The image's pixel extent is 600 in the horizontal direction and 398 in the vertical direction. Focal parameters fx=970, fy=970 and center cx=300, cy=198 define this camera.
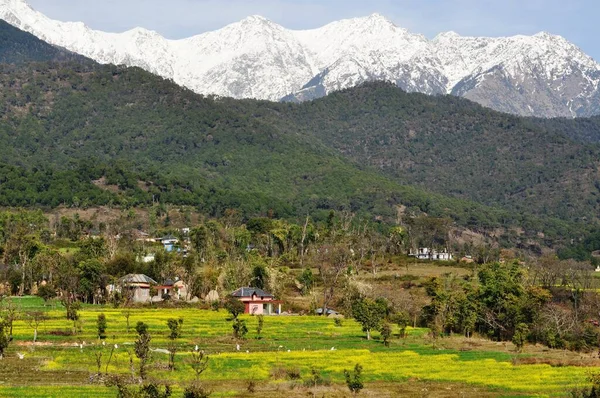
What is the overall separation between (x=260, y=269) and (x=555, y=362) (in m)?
58.7

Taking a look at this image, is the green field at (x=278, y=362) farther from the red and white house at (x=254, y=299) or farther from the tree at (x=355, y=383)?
the red and white house at (x=254, y=299)

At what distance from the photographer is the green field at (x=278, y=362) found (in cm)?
6112

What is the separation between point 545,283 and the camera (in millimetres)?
134875

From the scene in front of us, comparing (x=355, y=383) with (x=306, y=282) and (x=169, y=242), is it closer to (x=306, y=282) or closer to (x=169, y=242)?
(x=306, y=282)

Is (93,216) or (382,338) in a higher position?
(93,216)

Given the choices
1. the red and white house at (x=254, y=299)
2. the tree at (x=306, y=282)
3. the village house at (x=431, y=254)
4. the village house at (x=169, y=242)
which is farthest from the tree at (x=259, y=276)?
the village house at (x=431, y=254)

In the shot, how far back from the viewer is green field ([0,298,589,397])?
61125 mm

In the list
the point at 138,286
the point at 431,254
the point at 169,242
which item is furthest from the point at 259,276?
the point at 431,254

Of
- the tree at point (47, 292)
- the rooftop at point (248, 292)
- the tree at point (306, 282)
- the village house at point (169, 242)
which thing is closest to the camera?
the tree at point (47, 292)

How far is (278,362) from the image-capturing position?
71.3 m

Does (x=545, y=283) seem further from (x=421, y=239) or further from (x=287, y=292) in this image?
(x=421, y=239)

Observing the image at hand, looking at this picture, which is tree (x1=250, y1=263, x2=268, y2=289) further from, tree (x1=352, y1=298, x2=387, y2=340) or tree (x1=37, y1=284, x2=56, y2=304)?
tree (x1=352, y1=298, x2=387, y2=340)

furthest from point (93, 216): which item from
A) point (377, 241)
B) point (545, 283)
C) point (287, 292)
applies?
point (545, 283)

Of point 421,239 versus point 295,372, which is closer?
point 295,372
